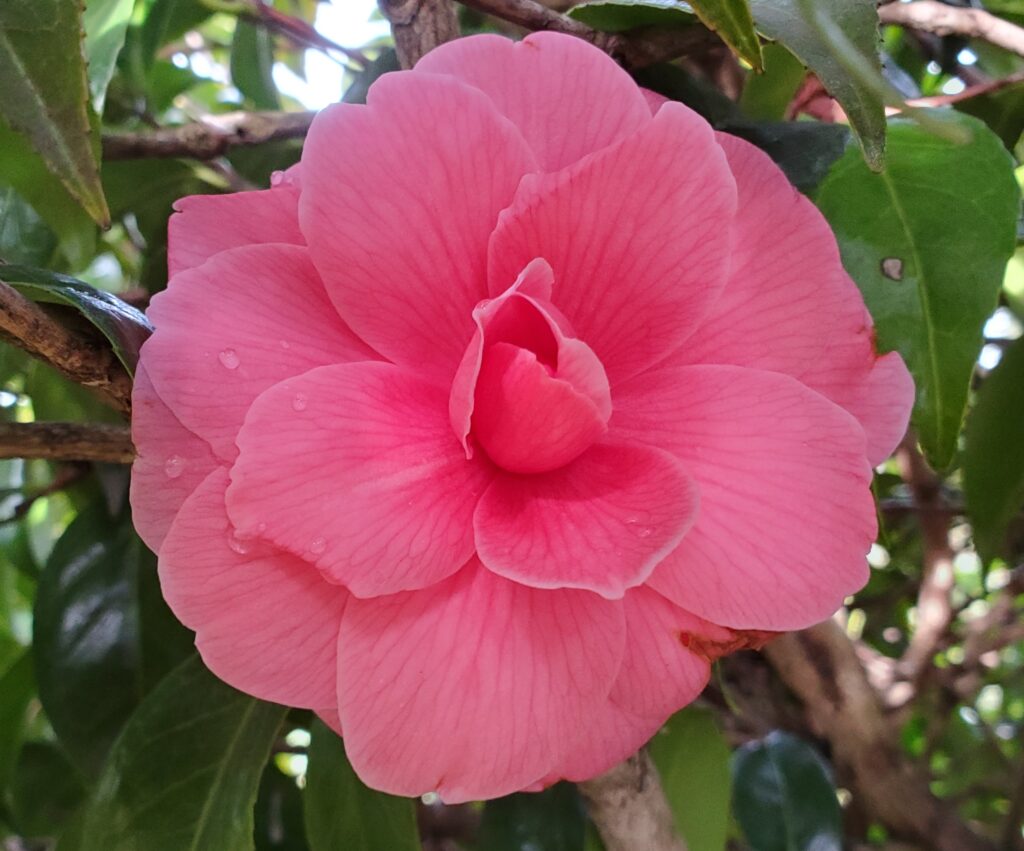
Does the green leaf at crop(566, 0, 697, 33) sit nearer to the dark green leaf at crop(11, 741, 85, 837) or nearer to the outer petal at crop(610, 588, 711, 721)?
the outer petal at crop(610, 588, 711, 721)

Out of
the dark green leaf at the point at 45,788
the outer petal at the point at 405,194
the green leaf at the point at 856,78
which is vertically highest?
the green leaf at the point at 856,78

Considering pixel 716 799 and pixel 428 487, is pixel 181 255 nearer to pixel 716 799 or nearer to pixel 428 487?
pixel 428 487

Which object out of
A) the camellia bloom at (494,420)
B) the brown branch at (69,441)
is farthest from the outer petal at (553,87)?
the brown branch at (69,441)

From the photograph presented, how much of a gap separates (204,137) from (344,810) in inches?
18.4

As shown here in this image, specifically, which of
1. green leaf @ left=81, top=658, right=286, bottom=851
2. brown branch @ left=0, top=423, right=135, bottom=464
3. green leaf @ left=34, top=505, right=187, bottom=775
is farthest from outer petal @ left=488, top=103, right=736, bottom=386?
green leaf @ left=34, top=505, right=187, bottom=775

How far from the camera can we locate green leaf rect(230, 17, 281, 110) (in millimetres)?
901

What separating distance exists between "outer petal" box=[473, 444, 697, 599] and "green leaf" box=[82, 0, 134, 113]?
0.93 ft

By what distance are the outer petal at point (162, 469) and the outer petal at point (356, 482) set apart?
0.14 ft

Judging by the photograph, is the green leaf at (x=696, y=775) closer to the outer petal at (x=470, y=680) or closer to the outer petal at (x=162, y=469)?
the outer petal at (x=470, y=680)

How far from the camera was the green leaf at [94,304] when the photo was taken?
13.6 inches

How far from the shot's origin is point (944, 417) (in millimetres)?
464

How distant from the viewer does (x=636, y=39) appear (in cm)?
48

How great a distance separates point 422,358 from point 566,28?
203 mm

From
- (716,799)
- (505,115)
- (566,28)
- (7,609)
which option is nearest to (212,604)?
(505,115)
